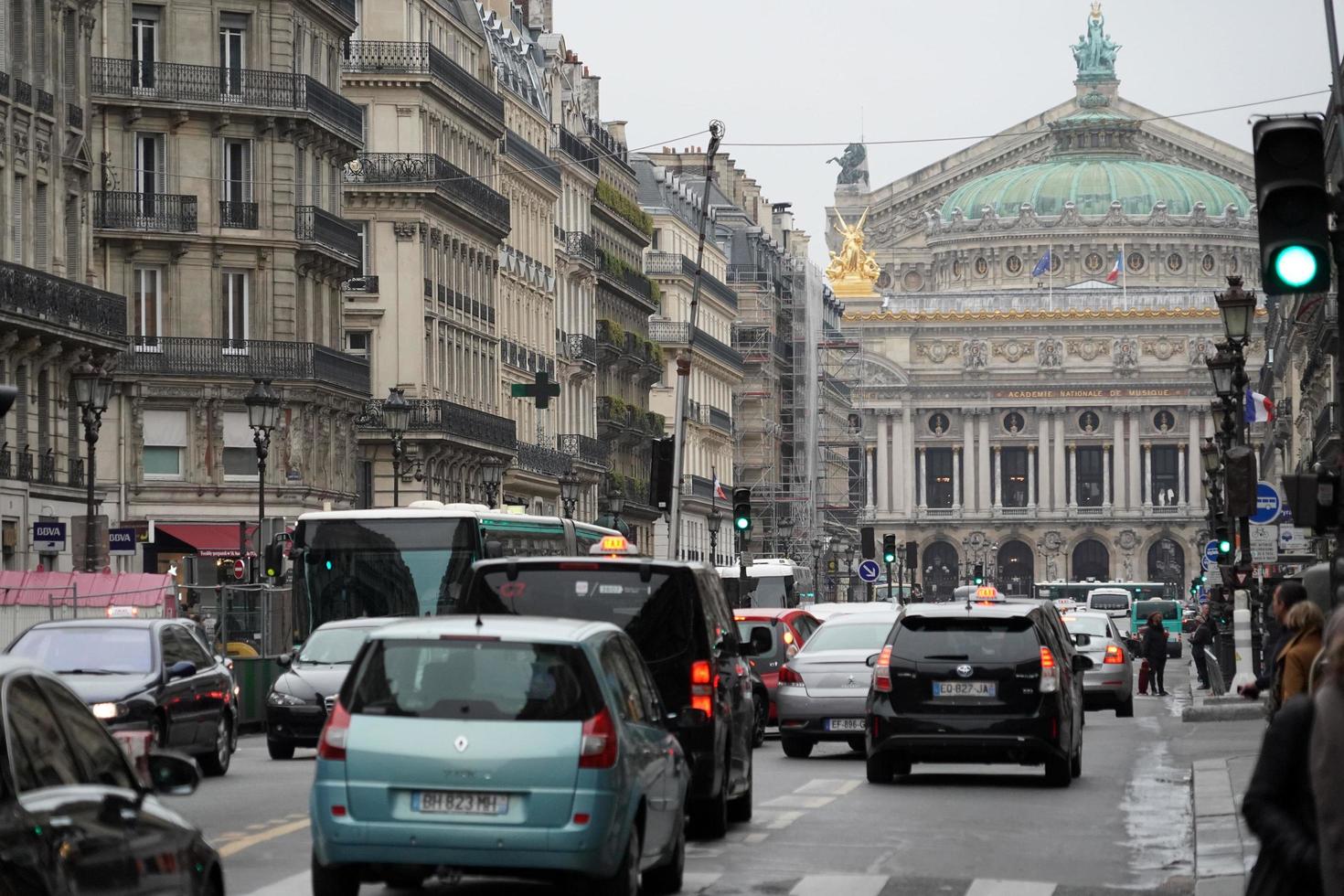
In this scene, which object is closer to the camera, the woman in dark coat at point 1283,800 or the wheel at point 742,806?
the woman in dark coat at point 1283,800

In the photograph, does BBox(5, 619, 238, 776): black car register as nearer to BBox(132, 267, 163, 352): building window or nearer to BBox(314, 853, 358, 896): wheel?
BBox(314, 853, 358, 896): wheel

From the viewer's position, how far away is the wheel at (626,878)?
1380cm

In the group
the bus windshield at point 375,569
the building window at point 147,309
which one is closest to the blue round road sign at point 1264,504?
the bus windshield at point 375,569

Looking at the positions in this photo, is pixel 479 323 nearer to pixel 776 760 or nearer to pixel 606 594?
pixel 776 760

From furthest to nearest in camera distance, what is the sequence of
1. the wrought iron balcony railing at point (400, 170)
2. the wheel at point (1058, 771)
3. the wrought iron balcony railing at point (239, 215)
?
1. the wrought iron balcony railing at point (400, 170)
2. the wrought iron balcony railing at point (239, 215)
3. the wheel at point (1058, 771)

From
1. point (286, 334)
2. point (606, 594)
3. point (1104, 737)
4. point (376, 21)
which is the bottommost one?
point (1104, 737)

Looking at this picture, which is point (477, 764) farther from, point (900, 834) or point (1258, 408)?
point (1258, 408)

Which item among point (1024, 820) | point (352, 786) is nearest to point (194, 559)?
point (1024, 820)

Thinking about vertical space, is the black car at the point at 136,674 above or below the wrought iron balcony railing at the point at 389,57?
below

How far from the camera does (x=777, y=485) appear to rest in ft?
421

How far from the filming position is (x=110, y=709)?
23172 millimetres

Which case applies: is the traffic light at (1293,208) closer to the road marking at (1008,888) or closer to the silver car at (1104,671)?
the road marking at (1008,888)

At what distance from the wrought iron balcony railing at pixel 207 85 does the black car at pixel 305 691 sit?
88.4 ft

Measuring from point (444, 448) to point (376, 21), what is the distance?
10.0 m
